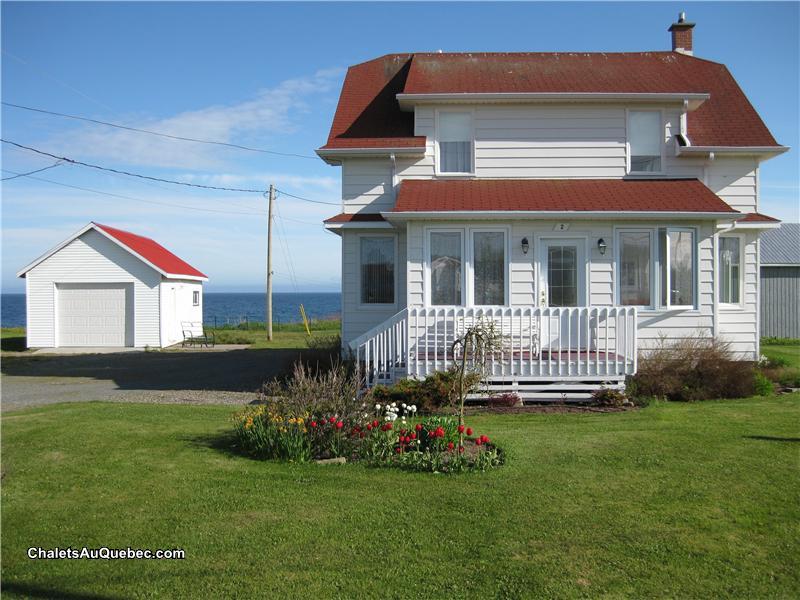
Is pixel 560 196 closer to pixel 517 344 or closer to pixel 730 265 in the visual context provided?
pixel 517 344

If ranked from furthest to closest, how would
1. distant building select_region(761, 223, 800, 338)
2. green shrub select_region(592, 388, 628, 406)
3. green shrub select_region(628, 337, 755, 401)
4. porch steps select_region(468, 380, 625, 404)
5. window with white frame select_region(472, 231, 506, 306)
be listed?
distant building select_region(761, 223, 800, 338) → window with white frame select_region(472, 231, 506, 306) → green shrub select_region(628, 337, 755, 401) → porch steps select_region(468, 380, 625, 404) → green shrub select_region(592, 388, 628, 406)

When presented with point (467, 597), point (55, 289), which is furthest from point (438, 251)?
point (55, 289)

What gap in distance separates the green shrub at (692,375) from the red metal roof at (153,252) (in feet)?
65.2

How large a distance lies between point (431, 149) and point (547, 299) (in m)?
4.51

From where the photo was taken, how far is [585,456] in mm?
8461

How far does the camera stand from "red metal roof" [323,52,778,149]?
1569 cm

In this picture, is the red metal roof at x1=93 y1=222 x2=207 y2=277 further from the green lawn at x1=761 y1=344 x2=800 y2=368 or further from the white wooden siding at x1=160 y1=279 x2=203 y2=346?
the green lawn at x1=761 y1=344 x2=800 y2=368

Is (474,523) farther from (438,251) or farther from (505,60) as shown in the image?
(505,60)

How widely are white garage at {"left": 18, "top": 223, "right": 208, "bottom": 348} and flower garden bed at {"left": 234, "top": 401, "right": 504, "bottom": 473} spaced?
19.8 meters

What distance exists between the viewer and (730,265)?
15.8 meters

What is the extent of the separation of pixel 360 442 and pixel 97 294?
72.8 feet

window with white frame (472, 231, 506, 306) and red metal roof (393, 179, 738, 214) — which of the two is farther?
window with white frame (472, 231, 506, 306)

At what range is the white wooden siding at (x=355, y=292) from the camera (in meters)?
15.9

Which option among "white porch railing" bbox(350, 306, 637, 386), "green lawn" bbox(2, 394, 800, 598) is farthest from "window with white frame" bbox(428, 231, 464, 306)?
"green lawn" bbox(2, 394, 800, 598)
